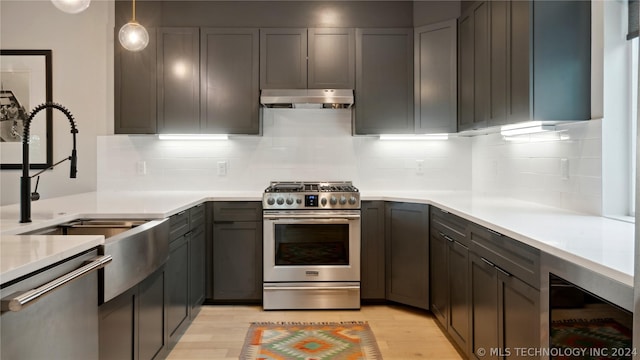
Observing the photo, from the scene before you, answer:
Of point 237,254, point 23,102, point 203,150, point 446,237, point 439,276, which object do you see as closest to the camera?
point 446,237

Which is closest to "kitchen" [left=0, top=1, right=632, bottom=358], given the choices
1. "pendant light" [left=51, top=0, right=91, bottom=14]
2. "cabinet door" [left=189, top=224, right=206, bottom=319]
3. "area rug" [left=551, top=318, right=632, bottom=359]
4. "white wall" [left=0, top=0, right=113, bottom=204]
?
"white wall" [left=0, top=0, right=113, bottom=204]

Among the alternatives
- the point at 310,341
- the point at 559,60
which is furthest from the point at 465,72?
the point at 310,341

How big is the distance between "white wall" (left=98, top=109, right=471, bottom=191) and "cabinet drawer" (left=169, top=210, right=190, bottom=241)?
3.51 ft

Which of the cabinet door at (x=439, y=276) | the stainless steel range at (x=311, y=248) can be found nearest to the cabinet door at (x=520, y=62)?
the cabinet door at (x=439, y=276)

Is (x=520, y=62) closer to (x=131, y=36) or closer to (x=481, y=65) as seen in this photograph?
(x=481, y=65)

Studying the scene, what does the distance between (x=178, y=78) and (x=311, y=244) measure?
1.78 metres

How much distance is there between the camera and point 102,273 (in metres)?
1.60

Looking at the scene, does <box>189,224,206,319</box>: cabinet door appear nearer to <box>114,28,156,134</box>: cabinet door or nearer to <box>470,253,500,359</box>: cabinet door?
<box>114,28,156,134</box>: cabinet door

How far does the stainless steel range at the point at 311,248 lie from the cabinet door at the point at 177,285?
691 mm

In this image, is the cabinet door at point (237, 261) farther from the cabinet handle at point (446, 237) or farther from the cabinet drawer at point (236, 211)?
the cabinet handle at point (446, 237)

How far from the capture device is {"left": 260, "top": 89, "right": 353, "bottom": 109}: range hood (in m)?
3.53

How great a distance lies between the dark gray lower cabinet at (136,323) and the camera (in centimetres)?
172

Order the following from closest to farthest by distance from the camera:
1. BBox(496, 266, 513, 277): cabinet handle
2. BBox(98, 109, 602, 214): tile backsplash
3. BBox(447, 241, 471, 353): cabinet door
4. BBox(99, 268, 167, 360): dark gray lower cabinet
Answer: BBox(99, 268, 167, 360): dark gray lower cabinet
BBox(496, 266, 513, 277): cabinet handle
BBox(447, 241, 471, 353): cabinet door
BBox(98, 109, 602, 214): tile backsplash

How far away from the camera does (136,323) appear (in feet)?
6.54
